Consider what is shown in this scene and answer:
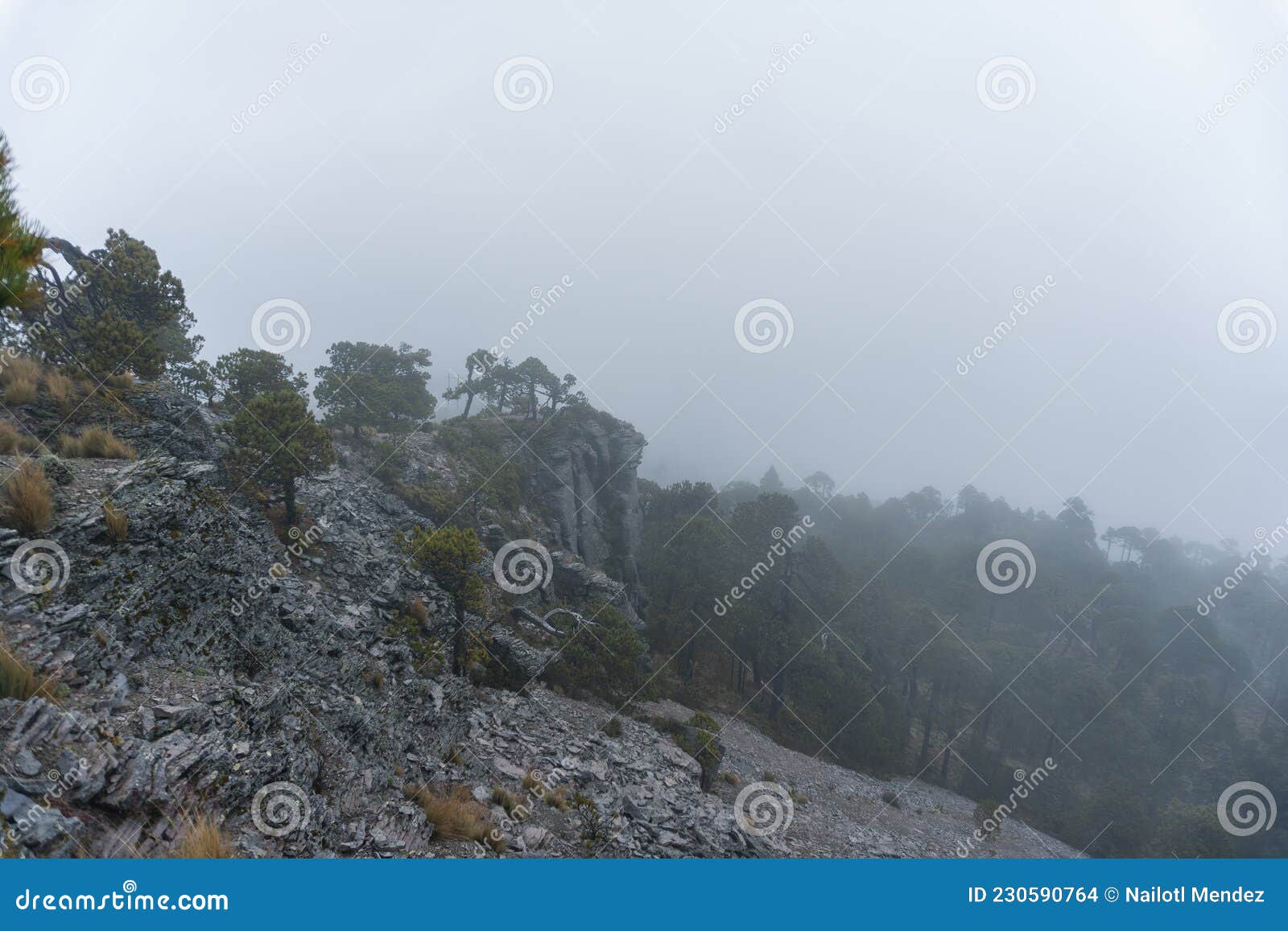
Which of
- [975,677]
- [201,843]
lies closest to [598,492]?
[975,677]

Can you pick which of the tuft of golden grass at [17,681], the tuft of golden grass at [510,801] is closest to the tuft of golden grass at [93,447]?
the tuft of golden grass at [17,681]

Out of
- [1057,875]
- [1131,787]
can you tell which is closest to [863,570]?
[1131,787]

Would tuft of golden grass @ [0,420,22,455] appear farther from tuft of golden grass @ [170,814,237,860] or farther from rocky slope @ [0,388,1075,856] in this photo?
tuft of golden grass @ [170,814,237,860]

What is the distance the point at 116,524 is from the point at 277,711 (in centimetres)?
544

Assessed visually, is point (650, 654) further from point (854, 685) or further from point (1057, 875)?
point (1057, 875)

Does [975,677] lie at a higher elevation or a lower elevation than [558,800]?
higher

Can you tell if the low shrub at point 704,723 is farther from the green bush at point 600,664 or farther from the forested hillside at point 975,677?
the forested hillside at point 975,677

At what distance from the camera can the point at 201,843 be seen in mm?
6000

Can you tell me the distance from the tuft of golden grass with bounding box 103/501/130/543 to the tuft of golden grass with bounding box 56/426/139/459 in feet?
11.5

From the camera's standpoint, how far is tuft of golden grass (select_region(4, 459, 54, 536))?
920 centimetres

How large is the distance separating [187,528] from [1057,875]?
18.3 metres

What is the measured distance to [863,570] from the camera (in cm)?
6419

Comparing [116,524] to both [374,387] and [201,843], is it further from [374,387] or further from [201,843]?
[374,387]

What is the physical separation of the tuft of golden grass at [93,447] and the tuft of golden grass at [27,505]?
3.60m
